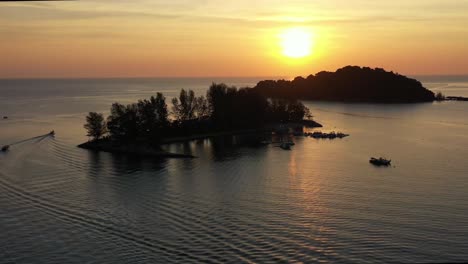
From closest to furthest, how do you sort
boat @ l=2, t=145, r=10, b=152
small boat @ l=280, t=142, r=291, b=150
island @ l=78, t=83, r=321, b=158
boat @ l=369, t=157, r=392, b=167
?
1. boat @ l=369, t=157, r=392, b=167
2. boat @ l=2, t=145, r=10, b=152
3. small boat @ l=280, t=142, r=291, b=150
4. island @ l=78, t=83, r=321, b=158

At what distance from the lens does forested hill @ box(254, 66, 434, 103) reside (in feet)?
121

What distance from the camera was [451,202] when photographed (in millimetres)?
7969

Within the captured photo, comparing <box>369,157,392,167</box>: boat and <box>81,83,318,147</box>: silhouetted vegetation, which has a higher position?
<box>81,83,318,147</box>: silhouetted vegetation

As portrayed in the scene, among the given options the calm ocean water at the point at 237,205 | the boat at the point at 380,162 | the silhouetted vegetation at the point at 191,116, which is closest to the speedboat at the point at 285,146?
the calm ocean water at the point at 237,205

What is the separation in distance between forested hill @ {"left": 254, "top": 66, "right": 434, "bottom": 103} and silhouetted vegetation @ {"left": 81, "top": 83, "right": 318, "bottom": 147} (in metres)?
16.7

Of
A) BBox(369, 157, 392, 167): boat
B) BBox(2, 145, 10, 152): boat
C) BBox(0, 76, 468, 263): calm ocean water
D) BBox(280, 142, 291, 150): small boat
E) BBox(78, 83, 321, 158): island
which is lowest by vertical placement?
BBox(0, 76, 468, 263): calm ocean water

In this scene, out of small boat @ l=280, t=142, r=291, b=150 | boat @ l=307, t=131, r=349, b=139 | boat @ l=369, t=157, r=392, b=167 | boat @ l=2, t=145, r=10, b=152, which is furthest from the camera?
boat @ l=307, t=131, r=349, b=139

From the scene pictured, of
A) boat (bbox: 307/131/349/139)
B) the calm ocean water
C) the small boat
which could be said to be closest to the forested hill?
boat (bbox: 307/131/349/139)

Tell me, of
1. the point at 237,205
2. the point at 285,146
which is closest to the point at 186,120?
the point at 285,146

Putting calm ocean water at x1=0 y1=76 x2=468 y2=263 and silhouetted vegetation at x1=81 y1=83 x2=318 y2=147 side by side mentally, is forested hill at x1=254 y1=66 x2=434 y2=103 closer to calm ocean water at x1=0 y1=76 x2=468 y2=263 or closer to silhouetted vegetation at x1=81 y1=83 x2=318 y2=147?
silhouetted vegetation at x1=81 y1=83 x2=318 y2=147

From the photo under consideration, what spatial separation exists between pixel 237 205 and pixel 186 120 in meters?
10.2

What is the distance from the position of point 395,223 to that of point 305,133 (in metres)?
11.4

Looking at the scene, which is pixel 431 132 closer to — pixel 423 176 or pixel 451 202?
pixel 423 176

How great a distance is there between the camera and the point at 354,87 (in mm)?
38281
